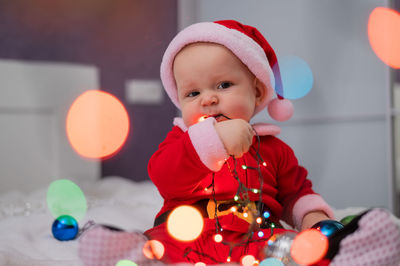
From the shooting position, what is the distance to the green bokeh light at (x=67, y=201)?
4.82ft

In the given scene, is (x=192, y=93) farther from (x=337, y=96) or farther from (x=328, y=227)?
(x=337, y=96)

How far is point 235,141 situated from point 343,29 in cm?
137

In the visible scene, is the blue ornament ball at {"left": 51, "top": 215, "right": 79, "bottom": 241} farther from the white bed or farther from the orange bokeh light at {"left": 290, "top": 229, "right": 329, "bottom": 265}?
the orange bokeh light at {"left": 290, "top": 229, "right": 329, "bottom": 265}

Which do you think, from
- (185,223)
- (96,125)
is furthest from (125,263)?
(96,125)

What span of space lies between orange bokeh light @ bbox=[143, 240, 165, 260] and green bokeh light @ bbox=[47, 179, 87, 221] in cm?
76

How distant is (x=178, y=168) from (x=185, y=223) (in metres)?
0.13

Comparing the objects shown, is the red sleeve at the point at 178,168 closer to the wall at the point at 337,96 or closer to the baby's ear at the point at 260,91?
the baby's ear at the point at 260,91

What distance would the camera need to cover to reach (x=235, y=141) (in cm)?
71

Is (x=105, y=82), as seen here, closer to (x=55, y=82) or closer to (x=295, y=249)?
(x=55, y=82)

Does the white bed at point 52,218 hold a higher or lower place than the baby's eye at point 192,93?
lower

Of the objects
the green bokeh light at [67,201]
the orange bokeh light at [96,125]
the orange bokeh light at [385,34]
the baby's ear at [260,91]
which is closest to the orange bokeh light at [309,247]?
the baby's ear at [260,91]

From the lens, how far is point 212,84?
34.6 inches

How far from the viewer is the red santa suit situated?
2.47 feet

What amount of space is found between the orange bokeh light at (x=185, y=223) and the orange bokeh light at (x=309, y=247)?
0.70ft
